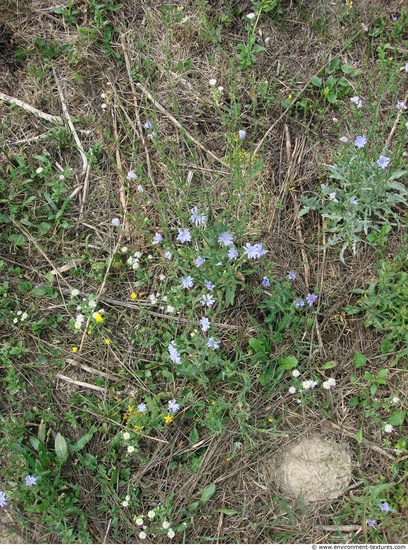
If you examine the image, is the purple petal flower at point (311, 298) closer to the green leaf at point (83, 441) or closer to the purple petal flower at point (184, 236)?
the purple petal flower at point (184, 236)

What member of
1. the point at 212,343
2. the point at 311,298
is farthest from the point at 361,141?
the point at 212,343

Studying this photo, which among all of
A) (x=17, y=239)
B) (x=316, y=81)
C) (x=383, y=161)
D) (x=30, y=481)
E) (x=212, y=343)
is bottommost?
(x=30, y=481)

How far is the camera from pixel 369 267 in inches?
109

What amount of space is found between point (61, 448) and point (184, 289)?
40.5 inches

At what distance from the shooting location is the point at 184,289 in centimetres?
272

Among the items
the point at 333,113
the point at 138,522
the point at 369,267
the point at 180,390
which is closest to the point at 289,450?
the point at 180,390

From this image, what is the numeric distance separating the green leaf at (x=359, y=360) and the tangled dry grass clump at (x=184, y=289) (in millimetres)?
41

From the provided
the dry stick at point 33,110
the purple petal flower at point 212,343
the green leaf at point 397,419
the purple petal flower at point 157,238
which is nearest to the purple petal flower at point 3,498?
the purple petal flower at point 212,343

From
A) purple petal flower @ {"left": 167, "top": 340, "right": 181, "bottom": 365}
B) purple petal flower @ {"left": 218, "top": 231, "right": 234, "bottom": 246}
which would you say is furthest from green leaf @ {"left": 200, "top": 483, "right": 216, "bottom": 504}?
purple petal flower @ {"left": 218, "top": 231, "right": 234, "bottom": 246}

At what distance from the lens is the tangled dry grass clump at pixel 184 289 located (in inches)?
98.2

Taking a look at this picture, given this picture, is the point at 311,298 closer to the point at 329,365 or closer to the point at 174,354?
the point at 329,365

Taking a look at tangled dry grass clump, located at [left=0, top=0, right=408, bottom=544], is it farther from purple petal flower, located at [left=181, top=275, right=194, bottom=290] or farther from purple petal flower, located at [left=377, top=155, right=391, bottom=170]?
purple petal flower, located at [left=377, top=155, right=391, bottom=170]

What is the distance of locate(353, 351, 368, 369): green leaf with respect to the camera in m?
2.61

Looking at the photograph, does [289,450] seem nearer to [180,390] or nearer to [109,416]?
[180,390]
